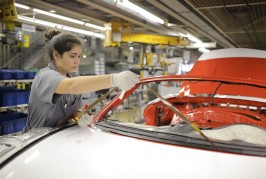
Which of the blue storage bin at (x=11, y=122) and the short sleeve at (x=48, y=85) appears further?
the blue storage bin at (x=11, y=122)

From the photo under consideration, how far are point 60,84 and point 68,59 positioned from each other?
425mm

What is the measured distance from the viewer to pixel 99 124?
82.6 inches

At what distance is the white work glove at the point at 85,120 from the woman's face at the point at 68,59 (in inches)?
17.8

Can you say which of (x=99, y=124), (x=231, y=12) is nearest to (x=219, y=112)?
(x=99, y=124)

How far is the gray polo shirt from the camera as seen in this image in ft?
6.23

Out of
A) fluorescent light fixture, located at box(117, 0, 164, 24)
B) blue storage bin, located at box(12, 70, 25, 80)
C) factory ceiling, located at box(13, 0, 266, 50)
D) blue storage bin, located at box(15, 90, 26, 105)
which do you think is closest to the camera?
fluorescent light fixture, located at box(117, 0, 164, 24)

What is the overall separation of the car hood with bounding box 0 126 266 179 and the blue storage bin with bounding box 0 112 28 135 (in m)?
3.90

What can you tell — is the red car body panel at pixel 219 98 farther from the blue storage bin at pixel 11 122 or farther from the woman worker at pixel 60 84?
the blue storage bin at pixel 11 122

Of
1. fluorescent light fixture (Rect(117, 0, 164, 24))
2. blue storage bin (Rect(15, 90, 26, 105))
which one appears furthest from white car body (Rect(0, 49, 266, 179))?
blue storage bin (Rect(15, 90, 26, 105))

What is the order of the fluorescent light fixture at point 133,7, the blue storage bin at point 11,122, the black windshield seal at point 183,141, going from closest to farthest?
the black windshield seal at point 183,141 → the fluorescent light fixture at point 133,7 → the blue storage bin at point 11,122

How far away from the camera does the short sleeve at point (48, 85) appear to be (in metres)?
1.86

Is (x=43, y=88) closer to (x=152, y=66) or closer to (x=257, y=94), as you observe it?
(x=257, y=94)

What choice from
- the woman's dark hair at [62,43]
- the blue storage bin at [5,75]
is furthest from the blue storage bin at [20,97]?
the woman's dark hair at [62,43]

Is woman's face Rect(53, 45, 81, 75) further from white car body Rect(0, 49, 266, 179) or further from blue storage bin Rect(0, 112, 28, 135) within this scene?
blue storage bin Rect(0, 112, 28, 135)
